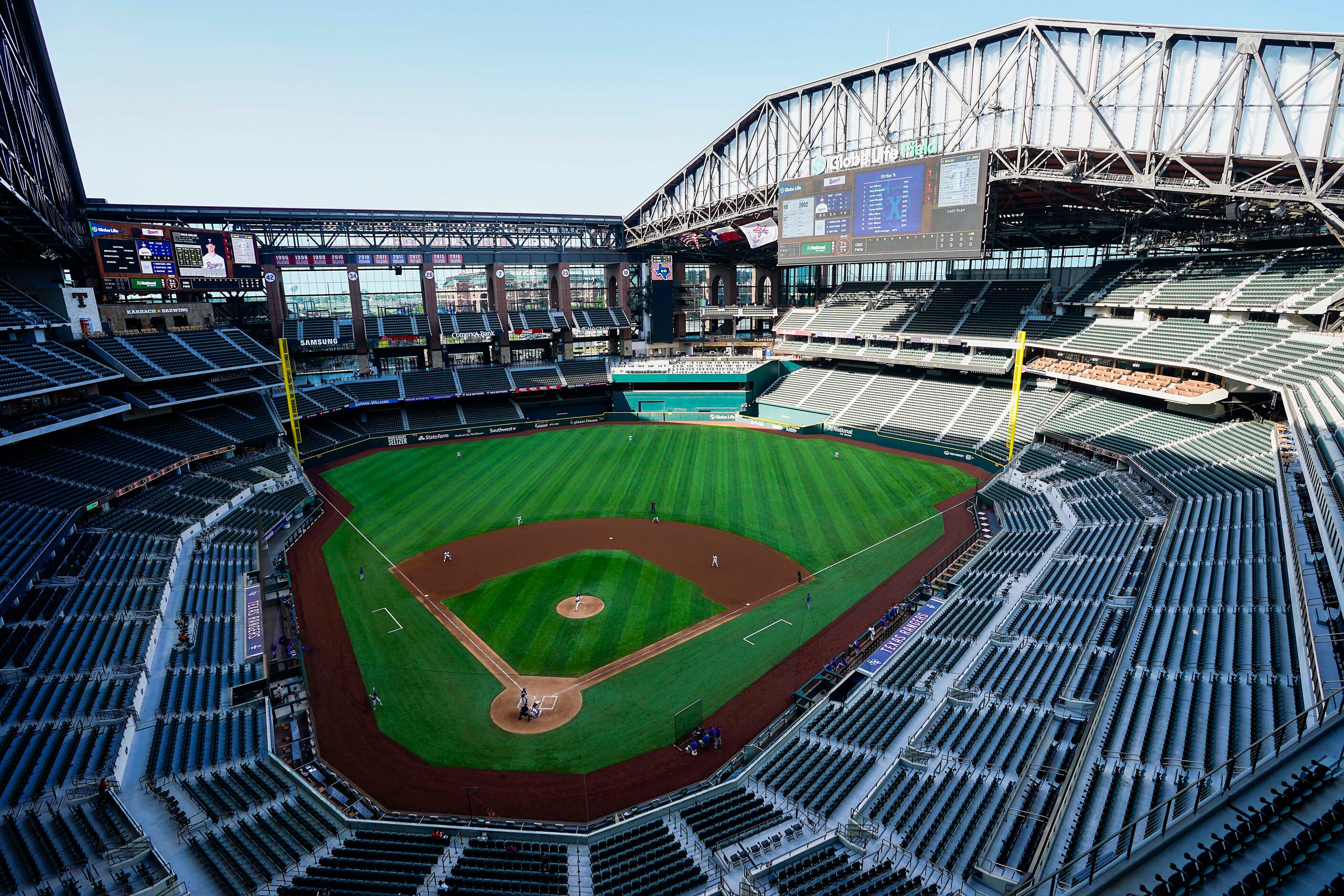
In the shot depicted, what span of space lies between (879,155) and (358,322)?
4158 cm

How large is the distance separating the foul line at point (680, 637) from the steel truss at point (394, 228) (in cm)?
4299

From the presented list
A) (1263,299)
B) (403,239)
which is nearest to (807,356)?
(1263,299)

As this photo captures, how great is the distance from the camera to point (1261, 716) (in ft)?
36.9

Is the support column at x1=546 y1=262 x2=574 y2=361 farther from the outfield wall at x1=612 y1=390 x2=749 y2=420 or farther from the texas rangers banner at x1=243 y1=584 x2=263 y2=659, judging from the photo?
the texas rangers banner at x1=243 y1=584 x2=263 y2=659

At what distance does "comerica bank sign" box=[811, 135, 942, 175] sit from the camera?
37594 mm

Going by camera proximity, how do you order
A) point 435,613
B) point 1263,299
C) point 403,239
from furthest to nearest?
point 403,239 < point 1263,299 < point 435,613

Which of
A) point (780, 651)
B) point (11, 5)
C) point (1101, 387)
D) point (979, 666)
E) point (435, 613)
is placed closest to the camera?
point (979, 666)

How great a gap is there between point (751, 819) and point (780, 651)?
7998 mm

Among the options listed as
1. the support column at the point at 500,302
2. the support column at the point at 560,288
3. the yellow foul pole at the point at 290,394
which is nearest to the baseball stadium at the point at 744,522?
the yellow foul pole at the point at 290,394

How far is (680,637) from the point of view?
22047mm

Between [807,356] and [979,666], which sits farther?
[807,356]

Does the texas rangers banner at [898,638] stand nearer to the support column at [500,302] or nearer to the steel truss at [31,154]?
the steel truss at [31,154]

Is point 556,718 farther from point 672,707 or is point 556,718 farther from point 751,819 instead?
point 751,819

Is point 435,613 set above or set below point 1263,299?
below
